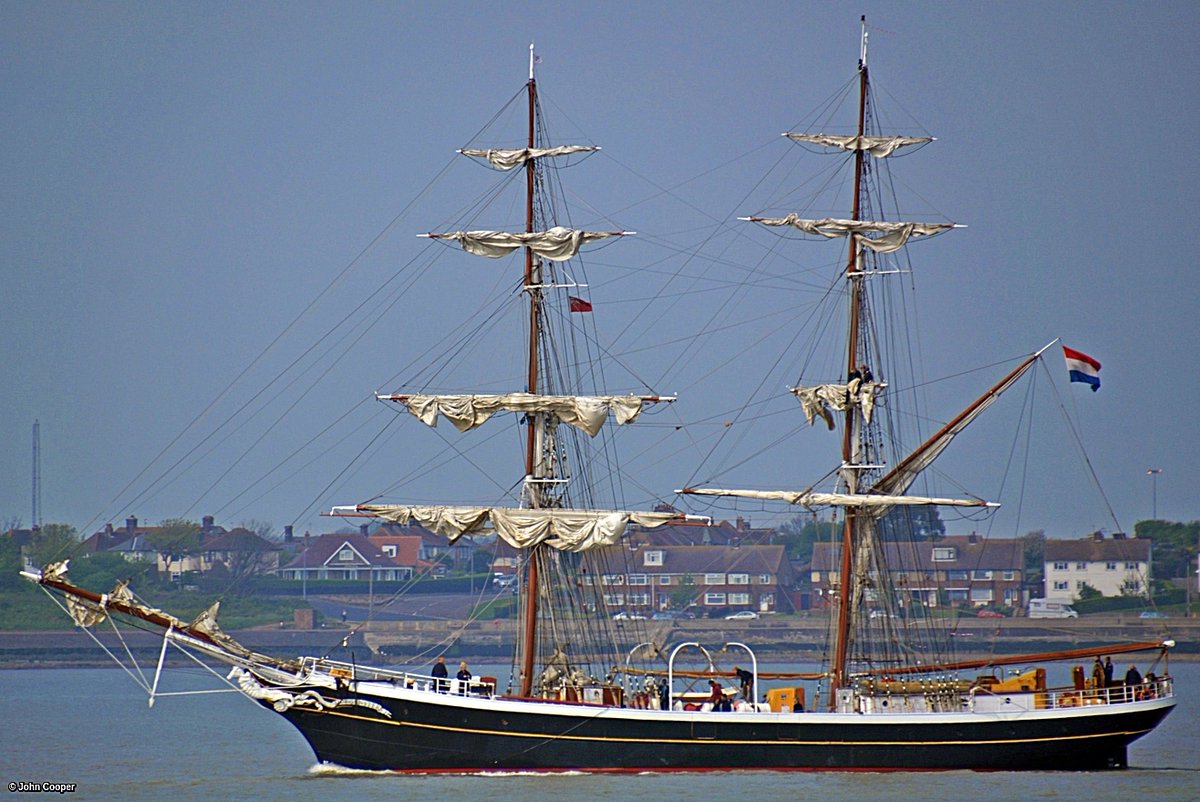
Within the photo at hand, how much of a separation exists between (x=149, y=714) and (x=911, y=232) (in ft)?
150

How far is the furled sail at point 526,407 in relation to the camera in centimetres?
6412

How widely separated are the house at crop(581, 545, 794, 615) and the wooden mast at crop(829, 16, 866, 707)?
88403 millimetres

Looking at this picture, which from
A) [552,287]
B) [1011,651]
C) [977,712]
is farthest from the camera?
[1011,651]

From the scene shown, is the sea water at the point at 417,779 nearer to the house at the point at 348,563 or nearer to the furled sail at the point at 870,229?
the furled sail at the point at 870,229

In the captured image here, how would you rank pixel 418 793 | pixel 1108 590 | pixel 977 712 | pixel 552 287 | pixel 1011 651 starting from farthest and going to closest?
pixel 1108 590
pixel 1011 651
pixel 552 287
pixel 977 712
pixel 418 793

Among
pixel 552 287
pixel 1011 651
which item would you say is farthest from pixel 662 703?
pixel 1011 651

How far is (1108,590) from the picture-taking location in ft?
521

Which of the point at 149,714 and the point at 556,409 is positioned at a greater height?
the point at 556,409

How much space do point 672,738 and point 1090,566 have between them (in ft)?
361

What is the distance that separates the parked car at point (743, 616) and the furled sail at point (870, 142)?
86.2 metres

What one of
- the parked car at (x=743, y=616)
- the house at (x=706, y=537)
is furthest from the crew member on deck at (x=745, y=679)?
the house at (x=706, y=537)

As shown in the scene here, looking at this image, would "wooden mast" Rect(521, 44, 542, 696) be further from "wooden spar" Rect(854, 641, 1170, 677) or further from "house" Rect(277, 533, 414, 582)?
"house" Rect(277, 533, 414, 582)

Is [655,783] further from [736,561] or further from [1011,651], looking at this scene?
[736,561]

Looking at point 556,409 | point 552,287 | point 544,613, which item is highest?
point 552,287
